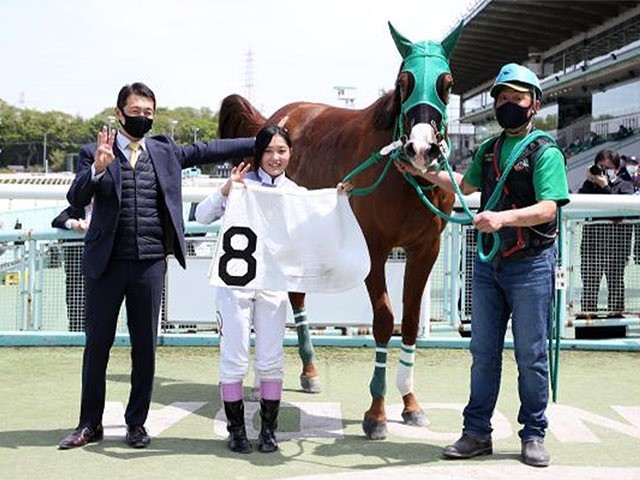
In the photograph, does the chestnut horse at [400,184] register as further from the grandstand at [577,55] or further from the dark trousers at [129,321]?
the grandstand at [577,55]

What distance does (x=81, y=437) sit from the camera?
13.6 feet

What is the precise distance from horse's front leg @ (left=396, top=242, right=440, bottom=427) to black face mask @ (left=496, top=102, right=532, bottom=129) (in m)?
1.03

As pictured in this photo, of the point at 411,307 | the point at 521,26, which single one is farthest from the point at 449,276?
the point at 521,26

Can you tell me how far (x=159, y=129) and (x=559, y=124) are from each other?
3212 inches

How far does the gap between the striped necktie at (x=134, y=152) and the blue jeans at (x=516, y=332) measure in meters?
1.77

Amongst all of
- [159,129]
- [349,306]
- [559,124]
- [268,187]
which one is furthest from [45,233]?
[159,129]

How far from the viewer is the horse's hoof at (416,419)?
4.68 metres

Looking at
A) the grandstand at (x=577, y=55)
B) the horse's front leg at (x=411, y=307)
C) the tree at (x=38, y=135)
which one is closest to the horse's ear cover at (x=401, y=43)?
the horse's front leg at (x=411, y=307)

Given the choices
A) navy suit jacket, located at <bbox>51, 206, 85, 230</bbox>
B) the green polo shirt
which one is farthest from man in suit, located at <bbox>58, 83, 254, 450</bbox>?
Result: navy suit jacket, located at <bbox>51, 206, 85, 230</bbox>

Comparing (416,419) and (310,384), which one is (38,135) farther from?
(416,419)

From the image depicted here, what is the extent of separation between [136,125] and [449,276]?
3.66 m

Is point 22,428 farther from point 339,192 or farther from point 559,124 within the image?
point 559,124

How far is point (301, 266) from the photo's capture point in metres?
4.30

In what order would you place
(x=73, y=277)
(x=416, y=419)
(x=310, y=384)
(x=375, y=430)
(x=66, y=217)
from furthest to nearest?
(x=73, y=277)
(x=66, y=217)
(x=310, y=384)
(x=416, y=419)
(x=375, y=430)
